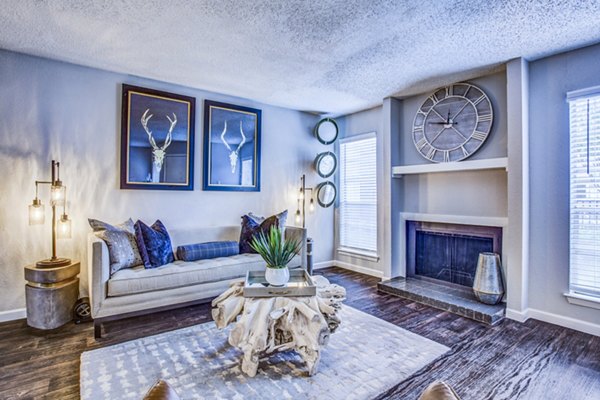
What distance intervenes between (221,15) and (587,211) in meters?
3.69

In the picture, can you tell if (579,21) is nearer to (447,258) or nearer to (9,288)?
(447,258)

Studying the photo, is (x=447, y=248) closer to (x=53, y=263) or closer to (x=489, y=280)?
(x=489, y=280)

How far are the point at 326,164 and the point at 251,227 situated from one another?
1.91m

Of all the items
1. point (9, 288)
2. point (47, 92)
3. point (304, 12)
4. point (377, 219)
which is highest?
point (304, 12)

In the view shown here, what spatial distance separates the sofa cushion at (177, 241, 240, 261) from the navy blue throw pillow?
0.59 ft

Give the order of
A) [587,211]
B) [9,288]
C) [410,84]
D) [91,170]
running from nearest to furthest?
[587,211], [9,288], [91,170], [410,84]

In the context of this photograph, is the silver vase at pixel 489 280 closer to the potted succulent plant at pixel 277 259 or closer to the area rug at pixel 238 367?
the area rug at pixel 238 367

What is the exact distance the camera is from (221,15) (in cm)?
246

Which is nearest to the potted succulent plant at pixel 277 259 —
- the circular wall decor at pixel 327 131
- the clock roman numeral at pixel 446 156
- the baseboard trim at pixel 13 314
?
the clock roman numeral at pixel 446 156

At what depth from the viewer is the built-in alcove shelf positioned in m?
3.42

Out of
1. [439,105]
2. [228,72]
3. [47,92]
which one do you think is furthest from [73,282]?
[439,105]

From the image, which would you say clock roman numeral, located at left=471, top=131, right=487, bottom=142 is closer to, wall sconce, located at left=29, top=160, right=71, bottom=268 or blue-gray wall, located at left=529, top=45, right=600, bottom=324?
blue-gray wall, located at left=529, top=45, right=600, bottom=324

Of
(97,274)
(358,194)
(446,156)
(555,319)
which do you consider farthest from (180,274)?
(555,319)

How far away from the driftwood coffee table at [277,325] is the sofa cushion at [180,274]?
41.8 inches
